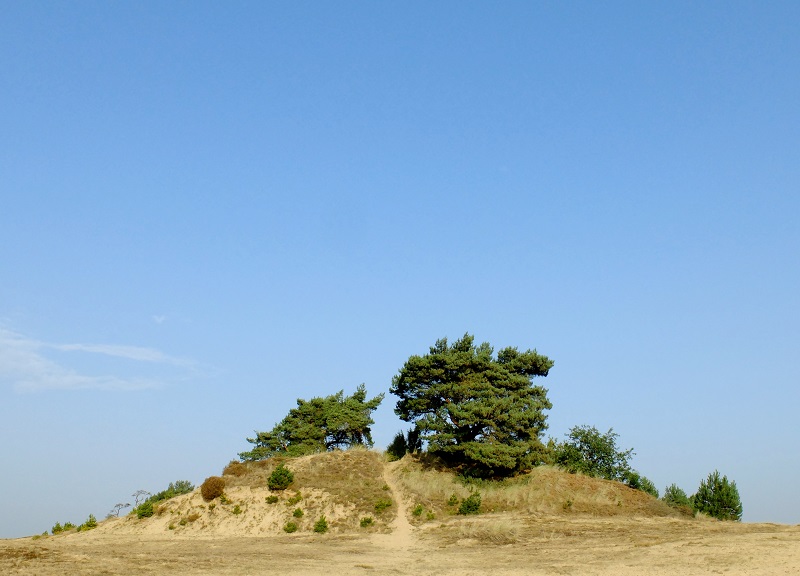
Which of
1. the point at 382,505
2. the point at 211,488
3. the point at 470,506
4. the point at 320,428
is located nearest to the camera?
the point at 470,506

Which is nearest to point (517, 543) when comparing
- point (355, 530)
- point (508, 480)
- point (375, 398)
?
point (355, 530)

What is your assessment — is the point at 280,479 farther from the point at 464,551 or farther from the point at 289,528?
the point at 464,551

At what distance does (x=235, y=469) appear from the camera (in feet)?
171

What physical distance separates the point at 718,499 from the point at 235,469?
38.6 m

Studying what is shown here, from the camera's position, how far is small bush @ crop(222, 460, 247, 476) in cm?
5162

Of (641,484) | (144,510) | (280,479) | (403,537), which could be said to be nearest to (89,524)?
(144,510)

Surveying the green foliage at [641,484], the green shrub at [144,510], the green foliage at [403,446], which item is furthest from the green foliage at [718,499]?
the green shrub at [144,510]

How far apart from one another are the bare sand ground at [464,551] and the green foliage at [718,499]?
11.6 meters

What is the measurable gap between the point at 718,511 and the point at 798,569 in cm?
2955

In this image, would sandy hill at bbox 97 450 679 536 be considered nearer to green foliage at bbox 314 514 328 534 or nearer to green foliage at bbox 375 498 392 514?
green foliage at bbox 375 498 392 514

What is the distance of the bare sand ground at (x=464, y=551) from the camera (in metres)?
25.5

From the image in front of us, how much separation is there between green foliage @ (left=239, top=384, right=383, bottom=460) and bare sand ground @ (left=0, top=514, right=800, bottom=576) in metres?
26.0

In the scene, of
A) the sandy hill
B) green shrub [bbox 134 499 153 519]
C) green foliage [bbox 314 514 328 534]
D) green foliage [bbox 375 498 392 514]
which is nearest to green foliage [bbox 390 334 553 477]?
the sandy hill

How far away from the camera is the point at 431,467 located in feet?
177
